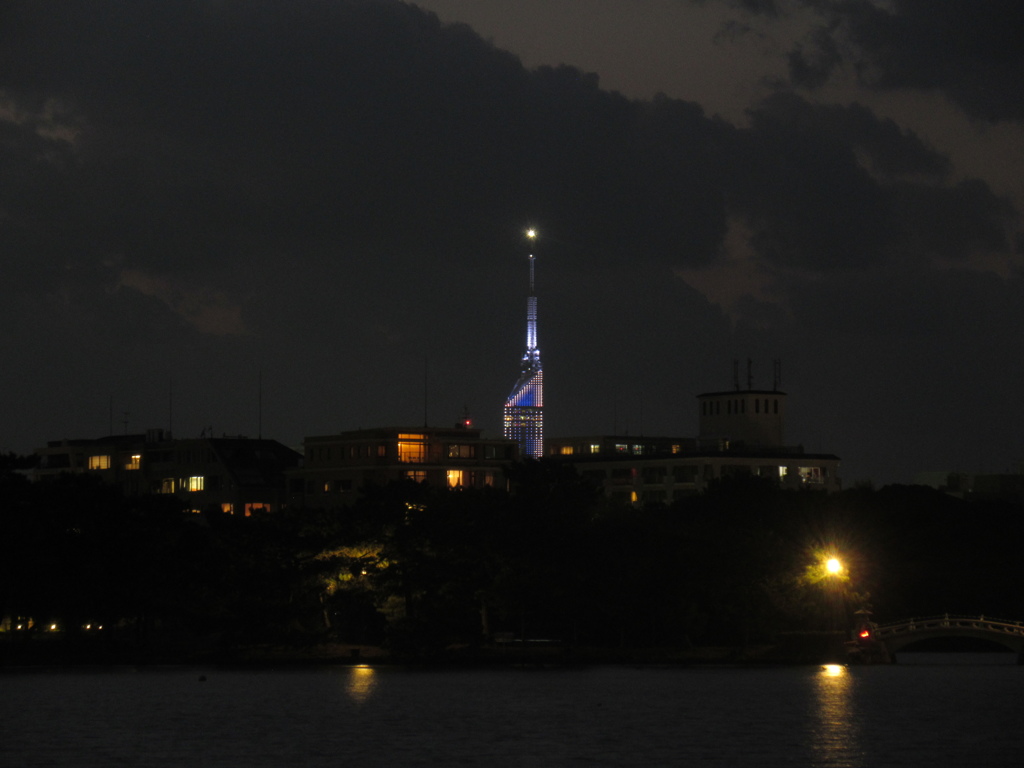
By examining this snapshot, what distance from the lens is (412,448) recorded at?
180625mm

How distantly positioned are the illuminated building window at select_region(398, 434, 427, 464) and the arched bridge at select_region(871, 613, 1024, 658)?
73.0 m

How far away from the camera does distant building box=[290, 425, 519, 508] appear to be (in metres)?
179

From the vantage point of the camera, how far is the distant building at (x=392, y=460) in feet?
587

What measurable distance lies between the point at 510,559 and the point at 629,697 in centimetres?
1899

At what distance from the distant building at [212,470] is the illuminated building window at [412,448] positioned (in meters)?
15.4

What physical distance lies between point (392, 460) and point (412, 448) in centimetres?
313

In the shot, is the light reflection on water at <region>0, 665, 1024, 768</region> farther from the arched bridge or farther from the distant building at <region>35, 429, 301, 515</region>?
the distant building at <region>35, 429, 301, 515</region>

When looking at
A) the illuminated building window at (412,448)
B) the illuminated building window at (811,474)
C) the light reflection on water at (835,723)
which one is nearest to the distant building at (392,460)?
the illuminated building window at (412,448)

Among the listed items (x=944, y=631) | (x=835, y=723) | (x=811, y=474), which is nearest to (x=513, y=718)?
(x=835, y=723)

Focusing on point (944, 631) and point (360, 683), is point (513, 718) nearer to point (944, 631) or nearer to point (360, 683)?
point (360, 683)

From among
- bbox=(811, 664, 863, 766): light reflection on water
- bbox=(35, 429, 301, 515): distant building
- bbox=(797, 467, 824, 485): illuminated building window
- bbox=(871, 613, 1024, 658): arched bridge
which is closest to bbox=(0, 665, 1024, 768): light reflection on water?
bbox=(811, 664, 863, 766): light reflection on water

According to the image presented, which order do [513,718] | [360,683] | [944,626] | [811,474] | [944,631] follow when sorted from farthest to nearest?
[811,474], [944,631], [944,626], [360,683], [513,718]

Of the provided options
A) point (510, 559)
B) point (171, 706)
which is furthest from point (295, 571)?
point (171, 706)

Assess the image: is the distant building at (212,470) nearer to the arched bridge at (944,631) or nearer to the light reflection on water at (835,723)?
the arched bridge at (944,631)
